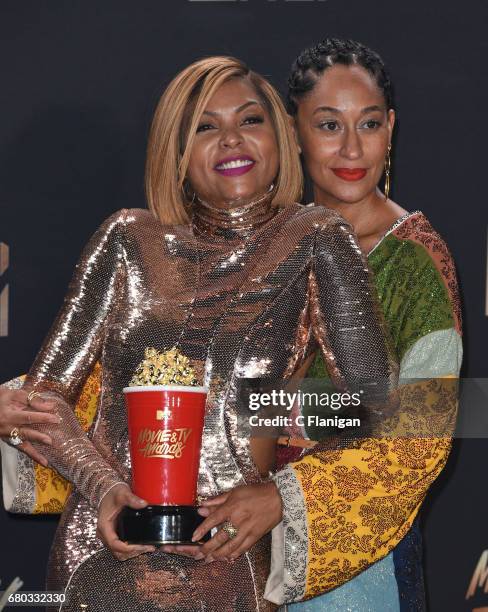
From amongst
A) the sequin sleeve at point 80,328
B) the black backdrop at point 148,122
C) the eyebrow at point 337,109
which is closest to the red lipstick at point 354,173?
the eyebrow at point 337,109

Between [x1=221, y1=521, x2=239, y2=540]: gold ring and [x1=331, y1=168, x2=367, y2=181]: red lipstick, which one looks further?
[x1=331, y1=168, x2=367, y2=181]: red lipstick

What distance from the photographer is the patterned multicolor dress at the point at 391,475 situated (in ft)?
5.38

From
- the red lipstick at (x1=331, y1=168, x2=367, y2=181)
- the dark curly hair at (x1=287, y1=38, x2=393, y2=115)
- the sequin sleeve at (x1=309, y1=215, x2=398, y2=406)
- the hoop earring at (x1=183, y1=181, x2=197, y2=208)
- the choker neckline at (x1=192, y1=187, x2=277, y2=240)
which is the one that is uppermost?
the dark curly hair at (x1=287, y1=38, x2=393, y2=115)

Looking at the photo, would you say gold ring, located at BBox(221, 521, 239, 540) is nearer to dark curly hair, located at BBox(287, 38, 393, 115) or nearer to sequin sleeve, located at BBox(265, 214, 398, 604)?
sequin sleeve, located at BBox(265, 214, 398, 604)

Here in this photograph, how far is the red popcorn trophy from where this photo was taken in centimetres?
146

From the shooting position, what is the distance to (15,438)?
1.76 metres

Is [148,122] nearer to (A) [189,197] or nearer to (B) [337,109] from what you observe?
(B) [337,109]

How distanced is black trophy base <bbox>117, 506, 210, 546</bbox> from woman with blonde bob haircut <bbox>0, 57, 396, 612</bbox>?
2 cm

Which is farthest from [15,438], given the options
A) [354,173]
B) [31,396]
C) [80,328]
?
[354,173]

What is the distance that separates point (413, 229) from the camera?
6.69 ft

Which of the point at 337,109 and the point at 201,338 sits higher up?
the point at 337,109

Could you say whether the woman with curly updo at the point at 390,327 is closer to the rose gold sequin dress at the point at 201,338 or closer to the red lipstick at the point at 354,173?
the red lipstick at the point at 354,173

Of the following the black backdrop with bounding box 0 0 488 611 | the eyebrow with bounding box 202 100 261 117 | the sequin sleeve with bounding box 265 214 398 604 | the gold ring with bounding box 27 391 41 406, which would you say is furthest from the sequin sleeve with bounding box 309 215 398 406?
the black backdrop with bounding box 0 0 488 611
